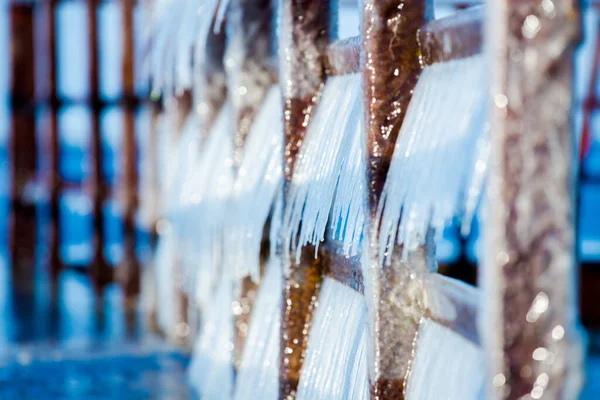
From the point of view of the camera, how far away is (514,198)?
84 centimetres

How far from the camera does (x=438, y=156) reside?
3.67 ft

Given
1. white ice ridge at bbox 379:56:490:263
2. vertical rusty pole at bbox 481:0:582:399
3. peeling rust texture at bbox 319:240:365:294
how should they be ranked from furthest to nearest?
peeling rust texture at bbox 319:240:365:294 → white ice ridge at bbox 379:56:490:263 → vertical rusty pole at bbox 481:0:582:399

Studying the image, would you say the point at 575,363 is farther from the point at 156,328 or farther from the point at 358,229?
the point at 156,328

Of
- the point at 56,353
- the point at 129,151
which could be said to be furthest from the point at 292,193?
the point at 129,151

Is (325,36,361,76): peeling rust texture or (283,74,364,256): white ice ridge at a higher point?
(325,36,361,76): peeling rust texture

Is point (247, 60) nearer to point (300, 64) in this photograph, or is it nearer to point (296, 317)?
point (300, 64)

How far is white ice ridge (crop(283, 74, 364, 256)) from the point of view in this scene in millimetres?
1507

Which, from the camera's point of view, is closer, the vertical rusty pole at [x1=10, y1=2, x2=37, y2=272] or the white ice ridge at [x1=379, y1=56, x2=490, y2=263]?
the white ice ridge at [x1=379, y1=56, x2=490, y2=263]

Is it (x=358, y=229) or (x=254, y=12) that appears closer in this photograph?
(x=358, y=229)

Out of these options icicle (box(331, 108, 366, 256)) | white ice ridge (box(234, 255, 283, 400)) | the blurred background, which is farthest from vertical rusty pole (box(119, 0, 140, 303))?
icicle (box(331, 108, 366, 256))

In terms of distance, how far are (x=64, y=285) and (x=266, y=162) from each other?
383 centimetres

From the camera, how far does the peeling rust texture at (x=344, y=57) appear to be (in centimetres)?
154

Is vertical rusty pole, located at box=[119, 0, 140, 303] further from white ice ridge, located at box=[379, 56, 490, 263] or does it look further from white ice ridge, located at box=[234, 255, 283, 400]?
white ice ridge, located at box=[379, 56, 490, 263]

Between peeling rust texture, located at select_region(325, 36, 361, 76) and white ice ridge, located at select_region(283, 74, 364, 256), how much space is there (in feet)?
0.05
